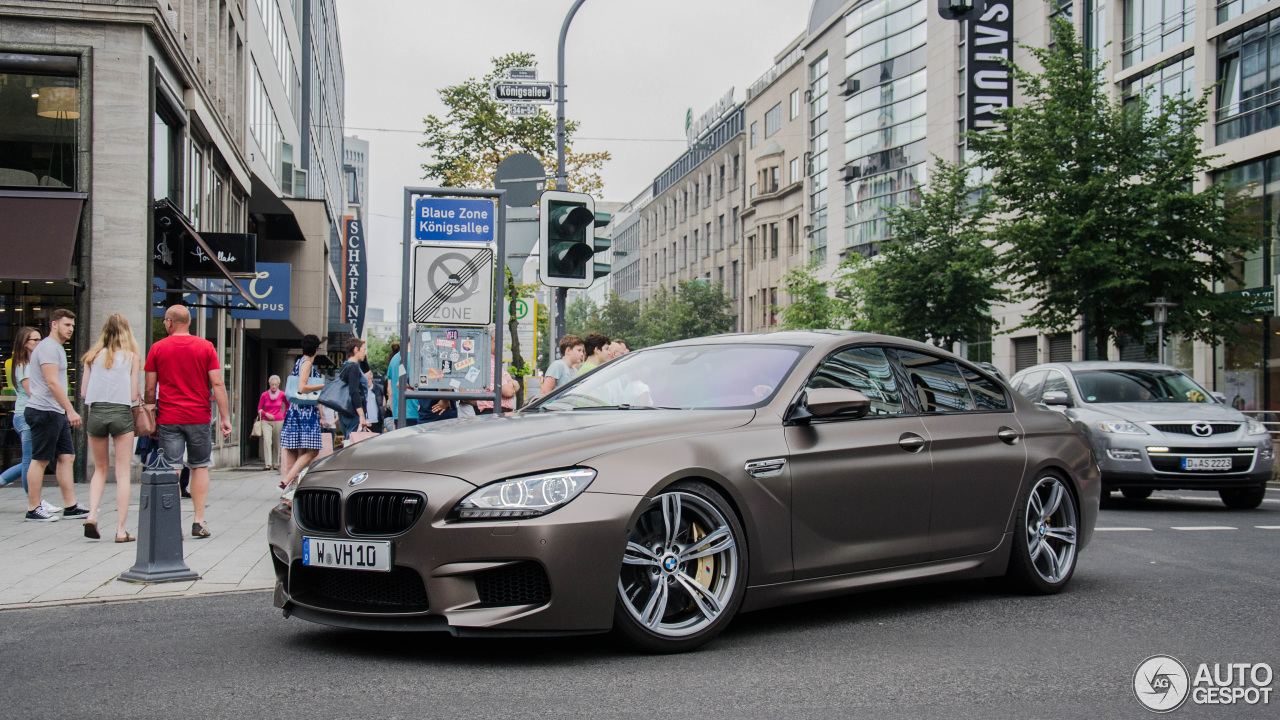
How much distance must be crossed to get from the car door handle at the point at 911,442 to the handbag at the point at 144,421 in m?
6.10

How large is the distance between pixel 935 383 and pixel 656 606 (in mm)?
2327

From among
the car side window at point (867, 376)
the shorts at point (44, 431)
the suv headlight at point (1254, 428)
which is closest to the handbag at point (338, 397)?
the shorts at point (44, 431)

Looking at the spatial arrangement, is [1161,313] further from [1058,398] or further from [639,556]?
[639,556]

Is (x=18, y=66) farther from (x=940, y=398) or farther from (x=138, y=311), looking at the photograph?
(x=940, y=398)

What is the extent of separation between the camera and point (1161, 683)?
177 inches

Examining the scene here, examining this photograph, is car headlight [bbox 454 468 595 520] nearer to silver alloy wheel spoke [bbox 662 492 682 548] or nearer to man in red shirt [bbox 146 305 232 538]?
silver alloy wheel spoke [bbox 662 492 682 548]

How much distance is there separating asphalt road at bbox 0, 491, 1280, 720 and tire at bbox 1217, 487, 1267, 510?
6.29 m

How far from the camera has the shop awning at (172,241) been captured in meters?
16.7

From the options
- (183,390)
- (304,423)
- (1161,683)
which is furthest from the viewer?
(304,423)

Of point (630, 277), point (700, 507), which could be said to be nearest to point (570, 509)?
point (700, 507)

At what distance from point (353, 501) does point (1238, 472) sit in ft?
33.4

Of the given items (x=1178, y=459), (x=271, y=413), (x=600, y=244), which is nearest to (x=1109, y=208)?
(x=1178, y=459)

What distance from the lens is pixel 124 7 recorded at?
15.8 meters

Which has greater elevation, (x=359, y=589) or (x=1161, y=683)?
(x=359, y=589)
